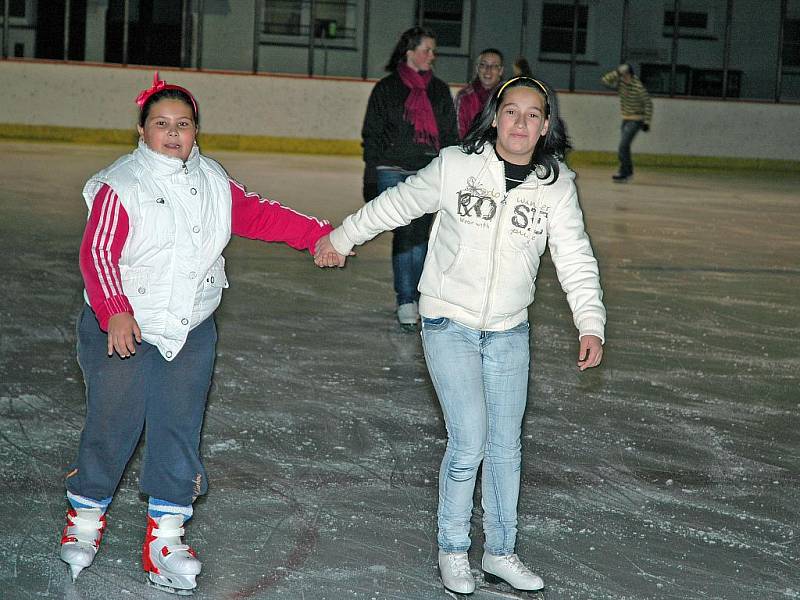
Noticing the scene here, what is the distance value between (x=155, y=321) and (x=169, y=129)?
506 millimetres

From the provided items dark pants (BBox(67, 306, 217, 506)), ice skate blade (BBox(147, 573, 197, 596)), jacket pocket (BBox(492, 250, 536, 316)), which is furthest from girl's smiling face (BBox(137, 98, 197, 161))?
ice skate blade (BBox(147, 573, 197, 596))

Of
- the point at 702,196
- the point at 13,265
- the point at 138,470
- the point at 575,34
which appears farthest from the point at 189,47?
the point at 138,470

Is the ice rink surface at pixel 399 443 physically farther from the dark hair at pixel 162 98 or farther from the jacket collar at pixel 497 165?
the dark hair at pixel 162 98

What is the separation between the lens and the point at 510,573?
3.47 metres

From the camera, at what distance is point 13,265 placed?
8.64 metres

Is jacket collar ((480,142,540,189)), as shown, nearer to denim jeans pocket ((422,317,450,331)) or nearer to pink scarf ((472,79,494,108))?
denim jeans pocket ((422,317,450,331))

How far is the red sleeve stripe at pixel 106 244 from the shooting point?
323 cm

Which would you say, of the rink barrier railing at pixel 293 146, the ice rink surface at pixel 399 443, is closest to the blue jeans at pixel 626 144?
the rink barrier railing at pixel 293 146

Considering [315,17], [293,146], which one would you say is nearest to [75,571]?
[293,146]

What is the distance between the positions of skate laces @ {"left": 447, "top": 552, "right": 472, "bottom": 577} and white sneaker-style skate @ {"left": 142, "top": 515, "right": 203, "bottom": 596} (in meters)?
0.69

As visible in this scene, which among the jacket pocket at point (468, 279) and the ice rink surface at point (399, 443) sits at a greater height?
the jacket pocket at point (468, 279)

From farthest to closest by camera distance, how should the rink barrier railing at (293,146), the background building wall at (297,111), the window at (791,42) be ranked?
the window at (791,42)
the background building wall at (297,111)
the rink barrier railing at (293,146)

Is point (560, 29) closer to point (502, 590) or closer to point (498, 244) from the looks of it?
point (498, 244)

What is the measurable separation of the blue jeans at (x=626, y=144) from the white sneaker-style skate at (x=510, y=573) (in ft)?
52.9
